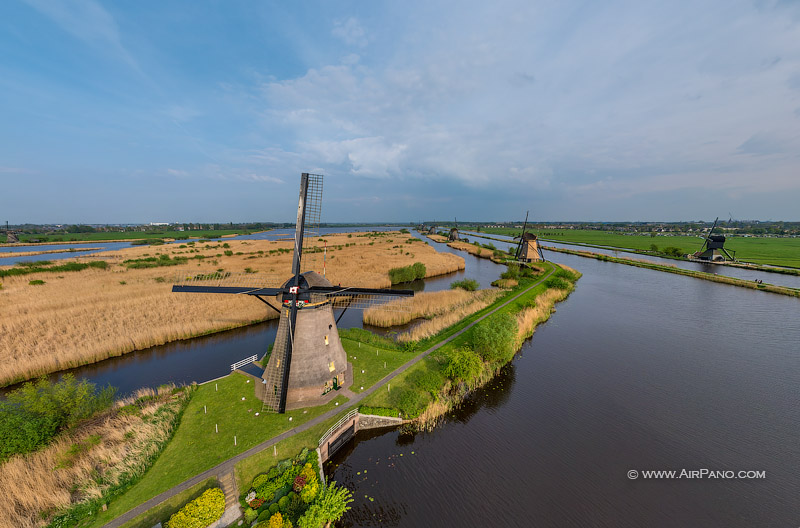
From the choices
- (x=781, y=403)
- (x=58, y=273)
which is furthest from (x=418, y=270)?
(x=58, y=273)

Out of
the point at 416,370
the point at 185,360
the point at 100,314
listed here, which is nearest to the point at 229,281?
the point at 185,360

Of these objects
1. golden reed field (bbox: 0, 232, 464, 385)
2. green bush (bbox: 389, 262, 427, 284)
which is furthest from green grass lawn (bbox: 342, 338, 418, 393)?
green bush (bbox: 389, 262, 427, 284)

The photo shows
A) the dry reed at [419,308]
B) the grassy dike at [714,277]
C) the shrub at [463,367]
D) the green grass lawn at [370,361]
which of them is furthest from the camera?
the grassy dike at [714,277]

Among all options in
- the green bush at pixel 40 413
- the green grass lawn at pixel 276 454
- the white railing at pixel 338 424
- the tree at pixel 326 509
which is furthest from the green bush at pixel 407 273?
the green bush at pixel 40 413

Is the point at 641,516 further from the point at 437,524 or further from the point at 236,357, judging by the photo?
the point at 236,357

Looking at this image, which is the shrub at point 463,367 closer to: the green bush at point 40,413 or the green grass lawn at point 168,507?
the green grass lawn at point 168,507
